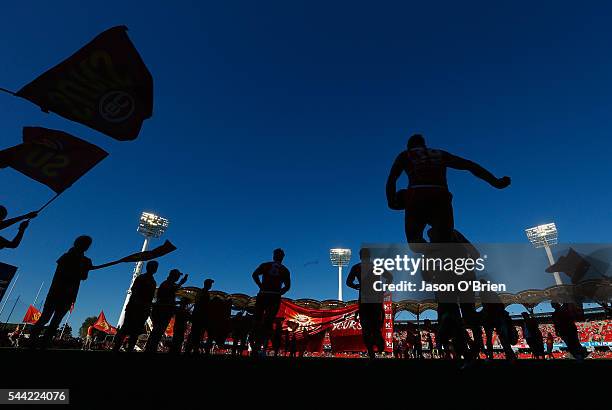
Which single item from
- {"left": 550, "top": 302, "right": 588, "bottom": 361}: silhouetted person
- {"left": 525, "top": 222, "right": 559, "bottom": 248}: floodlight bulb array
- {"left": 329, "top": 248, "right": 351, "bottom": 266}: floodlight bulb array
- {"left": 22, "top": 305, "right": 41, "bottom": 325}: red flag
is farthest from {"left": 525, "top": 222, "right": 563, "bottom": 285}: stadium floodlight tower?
{"left": 22, "top": 305, "right": 41, "bottom": 325}: red flag

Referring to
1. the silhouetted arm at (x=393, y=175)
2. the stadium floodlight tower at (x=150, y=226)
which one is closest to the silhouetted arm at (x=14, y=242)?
the silhouetted arm at (x=393, y=175)

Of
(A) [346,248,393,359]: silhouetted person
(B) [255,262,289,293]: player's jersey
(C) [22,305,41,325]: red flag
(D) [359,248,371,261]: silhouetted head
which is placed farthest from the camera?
(C) [22,305,41,325]: red flag

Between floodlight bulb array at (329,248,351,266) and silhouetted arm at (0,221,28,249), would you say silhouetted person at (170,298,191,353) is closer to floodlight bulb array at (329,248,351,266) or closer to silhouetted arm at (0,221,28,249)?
silhouetted arm at (0,221,28,249)

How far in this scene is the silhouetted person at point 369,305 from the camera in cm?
549

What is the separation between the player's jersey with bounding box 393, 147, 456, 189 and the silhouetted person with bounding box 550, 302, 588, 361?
636 cm

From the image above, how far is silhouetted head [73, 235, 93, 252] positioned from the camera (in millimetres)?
5258

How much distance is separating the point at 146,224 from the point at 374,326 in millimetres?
55710

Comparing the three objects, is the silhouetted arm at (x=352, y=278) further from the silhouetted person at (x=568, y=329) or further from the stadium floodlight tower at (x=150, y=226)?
the stadium floodlight tower at (x=150, y=226)

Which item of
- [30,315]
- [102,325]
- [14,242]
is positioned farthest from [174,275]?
[30,315]

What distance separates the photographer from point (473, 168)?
327 centimetres

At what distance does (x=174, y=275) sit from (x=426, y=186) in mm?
5766

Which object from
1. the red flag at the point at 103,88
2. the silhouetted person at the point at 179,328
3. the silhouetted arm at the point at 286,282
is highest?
the red flag at the point at 103,88

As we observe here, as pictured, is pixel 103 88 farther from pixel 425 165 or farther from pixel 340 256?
pixel 340 256

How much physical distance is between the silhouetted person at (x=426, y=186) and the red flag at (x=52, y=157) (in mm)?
4941
